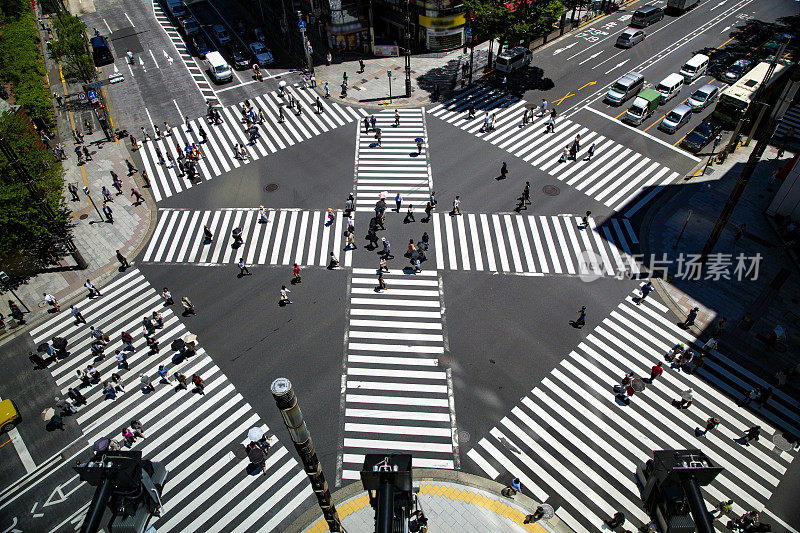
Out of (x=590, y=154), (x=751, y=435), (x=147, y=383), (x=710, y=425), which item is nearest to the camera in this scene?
(x=751, y=435)

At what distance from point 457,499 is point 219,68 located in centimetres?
5454

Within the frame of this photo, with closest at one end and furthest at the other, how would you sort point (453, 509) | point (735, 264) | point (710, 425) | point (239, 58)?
point (453, 509) < point (710, 425) < point (735, 264) < point (239, 58)

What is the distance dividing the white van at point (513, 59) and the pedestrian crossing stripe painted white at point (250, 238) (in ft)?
97.7

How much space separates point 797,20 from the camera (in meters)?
59.9

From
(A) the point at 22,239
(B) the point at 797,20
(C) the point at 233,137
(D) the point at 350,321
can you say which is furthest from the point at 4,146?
(B) the point at 797,20

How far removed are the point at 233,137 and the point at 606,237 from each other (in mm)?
37133

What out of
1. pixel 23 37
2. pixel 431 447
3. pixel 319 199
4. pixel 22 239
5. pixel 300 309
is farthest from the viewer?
pixel 23 37

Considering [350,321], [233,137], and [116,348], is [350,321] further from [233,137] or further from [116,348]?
[233,137]

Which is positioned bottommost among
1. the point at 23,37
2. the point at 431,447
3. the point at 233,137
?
the point at 431,447

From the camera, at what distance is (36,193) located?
107 feet

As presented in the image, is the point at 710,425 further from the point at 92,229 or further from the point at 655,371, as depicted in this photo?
the point at 92,229

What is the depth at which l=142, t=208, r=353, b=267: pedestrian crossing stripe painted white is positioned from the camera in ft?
117

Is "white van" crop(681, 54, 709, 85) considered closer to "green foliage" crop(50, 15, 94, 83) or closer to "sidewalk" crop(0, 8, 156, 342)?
"sidewalk" crop(0, 8, 156, 342)

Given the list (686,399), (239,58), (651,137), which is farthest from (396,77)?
(686,399)
